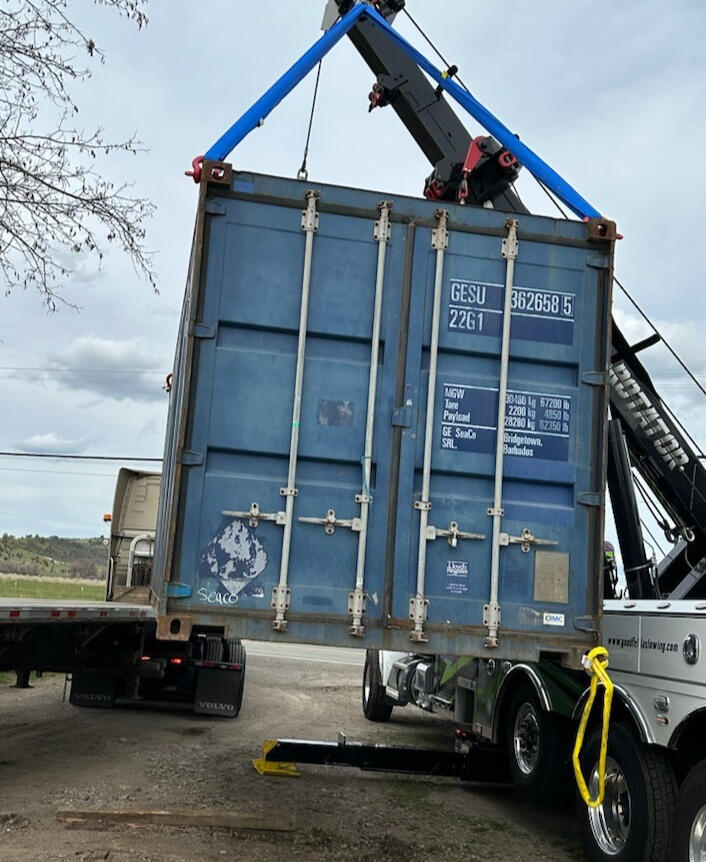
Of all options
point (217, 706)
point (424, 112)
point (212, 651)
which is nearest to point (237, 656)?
point (212, 651)

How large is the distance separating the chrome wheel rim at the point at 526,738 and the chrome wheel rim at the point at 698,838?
2.31m

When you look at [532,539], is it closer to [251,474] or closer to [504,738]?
[251,474]

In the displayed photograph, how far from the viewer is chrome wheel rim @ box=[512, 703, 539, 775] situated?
23.7 feet

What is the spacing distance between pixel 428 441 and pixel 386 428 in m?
0.25

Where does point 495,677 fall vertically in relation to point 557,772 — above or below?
above

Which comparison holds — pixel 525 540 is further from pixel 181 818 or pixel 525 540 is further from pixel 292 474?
pixel 181 818

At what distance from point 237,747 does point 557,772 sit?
3.74 m

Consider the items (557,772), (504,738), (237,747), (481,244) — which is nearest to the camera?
(481,244)

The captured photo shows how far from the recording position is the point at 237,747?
9477mm

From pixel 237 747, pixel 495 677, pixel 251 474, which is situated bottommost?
pixel 237 747

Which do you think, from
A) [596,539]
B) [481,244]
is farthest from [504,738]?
[481,244]

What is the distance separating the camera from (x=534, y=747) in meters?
7.29

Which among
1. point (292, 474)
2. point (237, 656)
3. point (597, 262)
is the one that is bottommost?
point (237, 656)

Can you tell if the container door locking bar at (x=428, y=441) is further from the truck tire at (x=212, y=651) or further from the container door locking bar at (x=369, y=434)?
the truck tire at (x=212, y=651)
